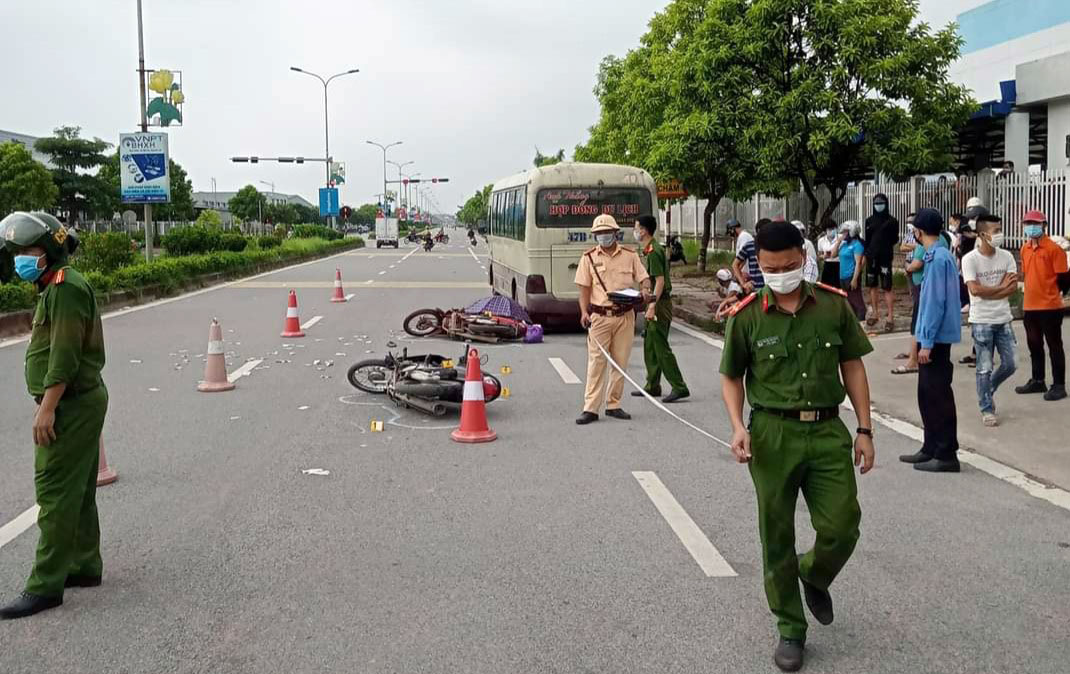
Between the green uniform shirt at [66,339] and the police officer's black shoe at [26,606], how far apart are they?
0.91 metres

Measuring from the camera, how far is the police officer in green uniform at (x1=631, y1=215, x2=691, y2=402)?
1024 cm

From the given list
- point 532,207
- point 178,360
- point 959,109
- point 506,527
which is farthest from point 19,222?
point 959,109

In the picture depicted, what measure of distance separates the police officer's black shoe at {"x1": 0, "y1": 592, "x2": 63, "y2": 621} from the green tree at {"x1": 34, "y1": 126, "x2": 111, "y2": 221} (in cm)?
8144

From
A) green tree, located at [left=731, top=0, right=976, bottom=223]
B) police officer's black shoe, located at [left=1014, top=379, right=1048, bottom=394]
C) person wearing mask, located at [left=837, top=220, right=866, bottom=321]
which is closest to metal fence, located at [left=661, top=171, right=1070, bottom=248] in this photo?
green tree, located at [left=731, top=0, right=976, bottom=223]

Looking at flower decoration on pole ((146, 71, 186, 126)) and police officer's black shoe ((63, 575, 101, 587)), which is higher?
flower decoration on pole ((146, 71, 186, 126))

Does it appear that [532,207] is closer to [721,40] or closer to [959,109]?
[721,40]

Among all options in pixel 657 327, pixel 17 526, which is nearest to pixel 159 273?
pixel 657 327

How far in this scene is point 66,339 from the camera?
4629mm

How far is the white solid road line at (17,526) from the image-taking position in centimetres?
580

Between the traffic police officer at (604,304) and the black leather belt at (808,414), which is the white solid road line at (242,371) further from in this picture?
the black leather belt at (808,414)

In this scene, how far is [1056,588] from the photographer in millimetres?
5000

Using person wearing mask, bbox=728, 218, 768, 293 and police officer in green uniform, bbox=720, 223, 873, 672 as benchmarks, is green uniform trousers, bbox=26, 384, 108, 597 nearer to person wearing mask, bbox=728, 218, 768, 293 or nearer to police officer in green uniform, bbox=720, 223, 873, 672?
police officer in green uniform, bbox=720, 223, 873, 672

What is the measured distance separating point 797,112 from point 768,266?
54.2 feet

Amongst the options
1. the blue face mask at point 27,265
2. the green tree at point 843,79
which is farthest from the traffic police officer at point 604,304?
the green tree at point 843,79
